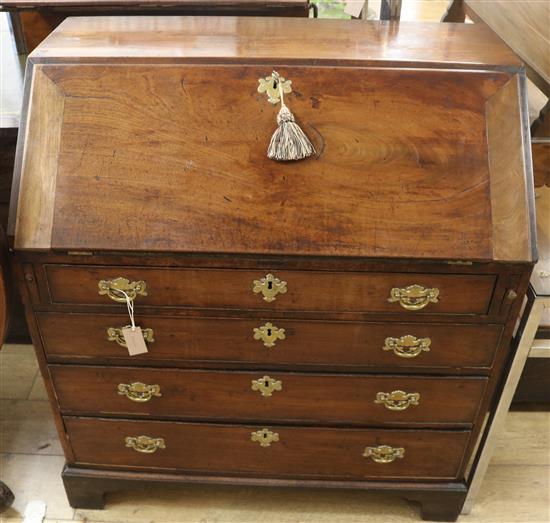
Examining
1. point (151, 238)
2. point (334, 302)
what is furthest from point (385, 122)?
point (151, 238)

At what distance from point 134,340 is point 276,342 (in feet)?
1.00

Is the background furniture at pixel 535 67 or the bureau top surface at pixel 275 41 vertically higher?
the bureau top surface at pixel 275 41

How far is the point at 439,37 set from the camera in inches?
54.2

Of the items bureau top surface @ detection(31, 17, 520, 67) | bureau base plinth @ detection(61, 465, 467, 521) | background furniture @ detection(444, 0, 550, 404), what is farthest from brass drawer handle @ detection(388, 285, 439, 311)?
bureau base plinth @ detection(61, 465, 467, 521)

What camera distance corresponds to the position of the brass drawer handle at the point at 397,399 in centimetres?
141

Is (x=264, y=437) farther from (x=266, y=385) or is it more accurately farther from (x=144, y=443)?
(x=144, y=443)

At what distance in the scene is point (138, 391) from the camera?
4.69 ft

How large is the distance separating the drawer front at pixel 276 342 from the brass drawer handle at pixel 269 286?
8 cm

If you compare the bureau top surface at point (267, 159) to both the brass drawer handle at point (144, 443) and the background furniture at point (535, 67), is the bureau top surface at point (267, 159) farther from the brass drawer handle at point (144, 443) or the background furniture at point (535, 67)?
the brass drawer handle at point (144, 443)

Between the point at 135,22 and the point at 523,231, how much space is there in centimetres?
99

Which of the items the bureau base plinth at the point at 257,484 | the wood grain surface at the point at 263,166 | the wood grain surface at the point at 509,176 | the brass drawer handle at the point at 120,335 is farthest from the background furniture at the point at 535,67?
the brass drawer handle at the point at 120,335

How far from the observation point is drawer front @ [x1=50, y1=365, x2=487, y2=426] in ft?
4.58

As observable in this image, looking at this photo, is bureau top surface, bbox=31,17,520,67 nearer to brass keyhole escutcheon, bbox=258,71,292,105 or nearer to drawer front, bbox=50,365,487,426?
brass keyhole escutcheon, bbox=258,71,292,105

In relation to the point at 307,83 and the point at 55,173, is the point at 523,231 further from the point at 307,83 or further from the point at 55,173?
the point at 55,173
